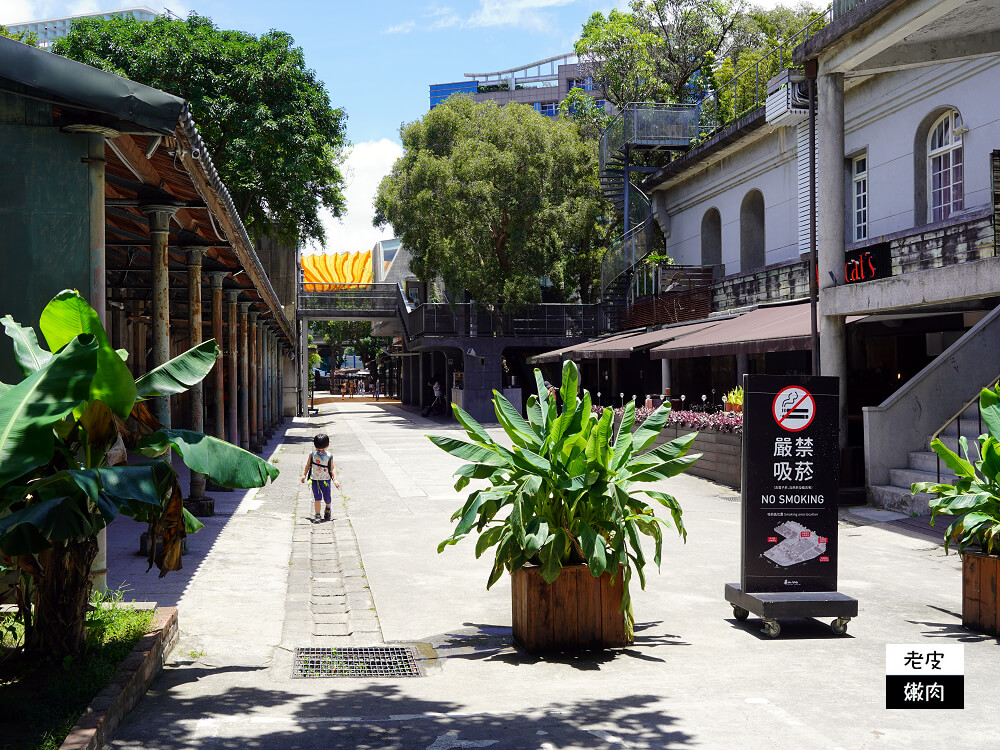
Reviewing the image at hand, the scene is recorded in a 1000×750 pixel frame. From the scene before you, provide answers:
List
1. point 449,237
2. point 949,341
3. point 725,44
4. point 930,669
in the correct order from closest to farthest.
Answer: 1. point 930,669
2. point 949,341
3. point 449,237
4. point 725,44

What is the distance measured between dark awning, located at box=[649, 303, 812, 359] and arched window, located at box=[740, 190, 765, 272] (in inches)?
131

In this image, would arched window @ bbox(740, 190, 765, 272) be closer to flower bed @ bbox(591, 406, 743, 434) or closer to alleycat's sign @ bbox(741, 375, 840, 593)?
flower bed @ bbox(591, 406, 743, 434)

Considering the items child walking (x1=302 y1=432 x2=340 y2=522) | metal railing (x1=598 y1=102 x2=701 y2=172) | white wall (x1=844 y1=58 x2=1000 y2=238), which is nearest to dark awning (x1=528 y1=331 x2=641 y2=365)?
metal railing (x1=598 y1=102 x2=701 y2=172)

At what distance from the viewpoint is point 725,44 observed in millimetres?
41906

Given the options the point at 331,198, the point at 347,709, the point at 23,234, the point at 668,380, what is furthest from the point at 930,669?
the point at 331,198

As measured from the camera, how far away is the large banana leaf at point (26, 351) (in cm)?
560

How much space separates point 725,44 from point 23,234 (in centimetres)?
3924

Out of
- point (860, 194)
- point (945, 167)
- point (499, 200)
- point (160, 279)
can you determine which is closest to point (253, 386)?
point (160, 279)

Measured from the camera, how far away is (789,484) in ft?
24.4

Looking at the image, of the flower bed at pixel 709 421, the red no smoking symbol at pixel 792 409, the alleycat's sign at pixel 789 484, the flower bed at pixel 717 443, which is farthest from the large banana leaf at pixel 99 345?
the flower bed at pixel 717 443

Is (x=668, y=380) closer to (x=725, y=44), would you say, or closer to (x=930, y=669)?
(x=930, y=669)

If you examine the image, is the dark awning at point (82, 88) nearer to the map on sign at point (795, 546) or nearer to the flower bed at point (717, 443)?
the map on sign at point (795, 546)

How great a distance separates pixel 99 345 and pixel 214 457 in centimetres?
88

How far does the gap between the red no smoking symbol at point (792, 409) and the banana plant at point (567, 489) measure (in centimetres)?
83
